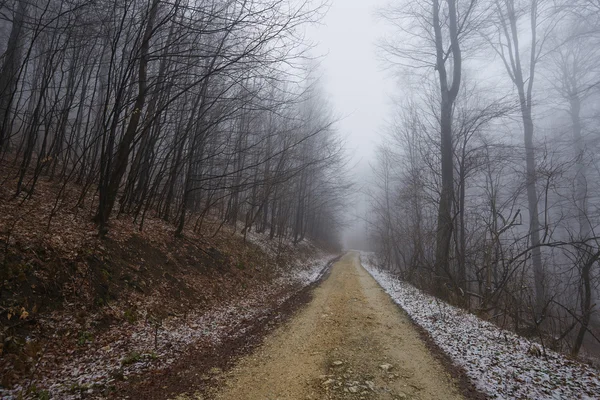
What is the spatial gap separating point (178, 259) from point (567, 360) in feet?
26.6

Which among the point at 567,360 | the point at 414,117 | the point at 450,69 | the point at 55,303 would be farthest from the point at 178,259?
the point at 450,69

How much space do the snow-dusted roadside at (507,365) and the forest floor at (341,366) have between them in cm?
32

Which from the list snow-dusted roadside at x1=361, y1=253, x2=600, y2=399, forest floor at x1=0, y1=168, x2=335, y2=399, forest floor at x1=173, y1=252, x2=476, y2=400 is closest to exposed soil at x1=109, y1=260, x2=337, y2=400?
forest floor at x1=0, y1=168, x2=335, y2=399

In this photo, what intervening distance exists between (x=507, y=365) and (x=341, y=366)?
2353mm

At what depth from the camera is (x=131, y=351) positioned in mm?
3953

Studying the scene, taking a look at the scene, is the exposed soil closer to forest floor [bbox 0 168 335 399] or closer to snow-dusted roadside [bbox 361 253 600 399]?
forest floor [bbox 0 168 335 399]

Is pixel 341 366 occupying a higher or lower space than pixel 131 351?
higher

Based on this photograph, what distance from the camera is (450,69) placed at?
567 inches

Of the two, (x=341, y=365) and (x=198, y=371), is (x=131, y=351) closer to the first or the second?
(x=198, y=371)

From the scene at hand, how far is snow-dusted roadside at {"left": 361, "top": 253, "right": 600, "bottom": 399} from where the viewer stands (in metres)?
3.46

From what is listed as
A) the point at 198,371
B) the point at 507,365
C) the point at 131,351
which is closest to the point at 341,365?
the point at 198,371

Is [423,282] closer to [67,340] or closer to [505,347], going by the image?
[505,347]

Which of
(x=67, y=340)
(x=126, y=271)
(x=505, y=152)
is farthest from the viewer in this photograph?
(x=505, y=152)

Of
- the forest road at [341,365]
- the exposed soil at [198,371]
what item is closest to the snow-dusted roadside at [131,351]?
the exposed soil at [198,371]
